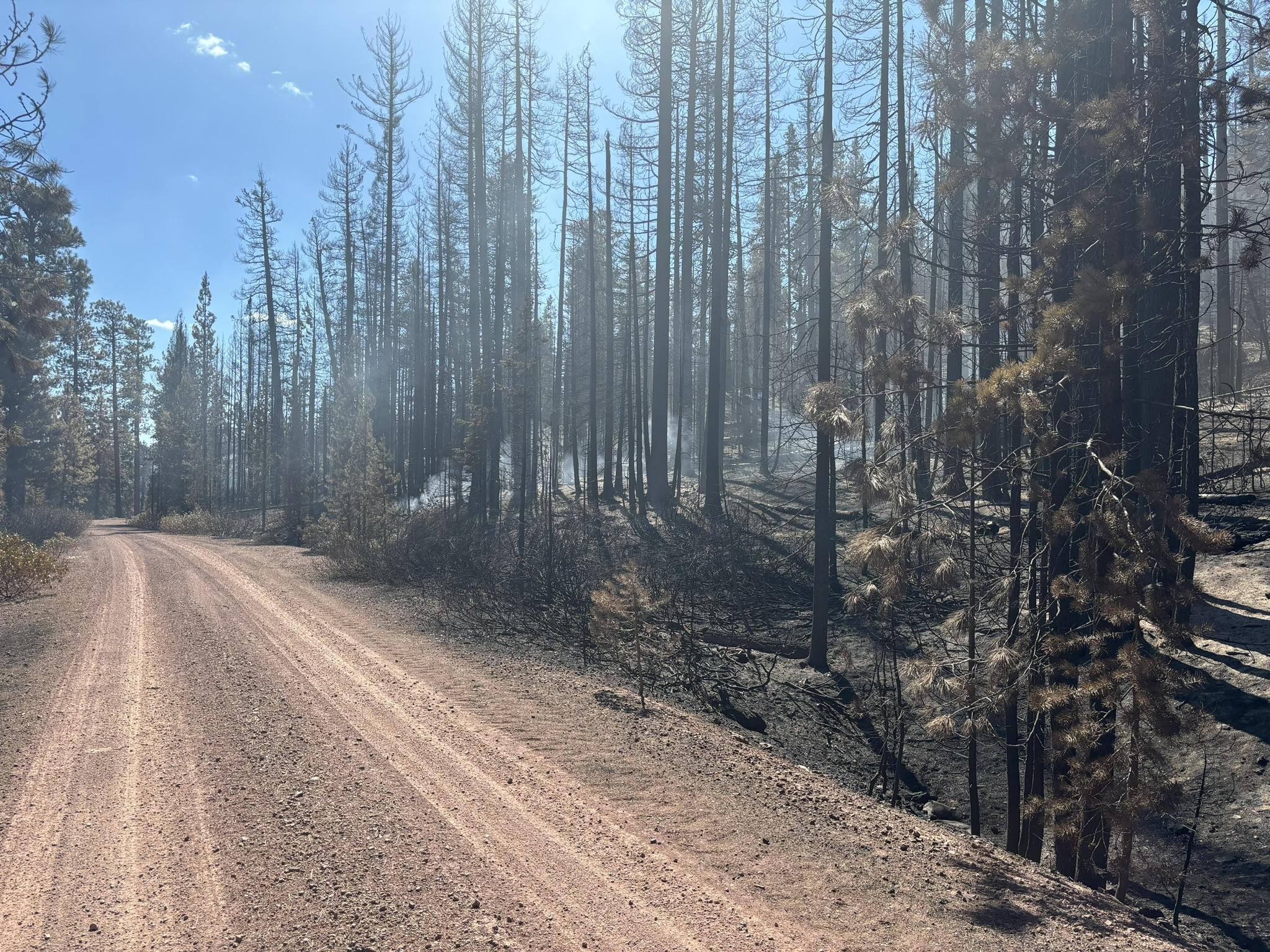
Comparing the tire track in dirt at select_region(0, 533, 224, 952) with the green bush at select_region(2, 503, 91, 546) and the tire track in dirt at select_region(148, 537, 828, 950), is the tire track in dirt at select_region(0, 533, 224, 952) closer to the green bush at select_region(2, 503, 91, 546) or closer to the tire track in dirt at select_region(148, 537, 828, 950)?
the tire track in dirt at select_region(148, 537, 828, 950)

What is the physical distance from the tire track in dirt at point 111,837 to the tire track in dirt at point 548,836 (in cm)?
153

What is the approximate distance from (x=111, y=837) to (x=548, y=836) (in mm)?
2857

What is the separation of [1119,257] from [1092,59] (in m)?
1.89

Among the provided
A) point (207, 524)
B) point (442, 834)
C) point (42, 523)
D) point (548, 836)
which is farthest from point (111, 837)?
point (207, 524)

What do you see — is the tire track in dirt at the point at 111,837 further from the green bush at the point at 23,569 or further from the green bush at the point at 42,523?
the green bush at the point at 42,523

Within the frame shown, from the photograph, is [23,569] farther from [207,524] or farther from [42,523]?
[207,524]

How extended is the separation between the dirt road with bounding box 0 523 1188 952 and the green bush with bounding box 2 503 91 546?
22933mm

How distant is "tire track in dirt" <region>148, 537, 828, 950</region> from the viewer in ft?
13.8

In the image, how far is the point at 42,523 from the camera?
97.0ft

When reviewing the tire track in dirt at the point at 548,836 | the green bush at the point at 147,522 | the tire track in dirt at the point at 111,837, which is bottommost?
the green bush at the point at 147,522

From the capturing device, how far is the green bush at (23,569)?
14633 mm

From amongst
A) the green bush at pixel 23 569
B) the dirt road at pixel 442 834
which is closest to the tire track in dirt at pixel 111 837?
the dirt road at pixel 442 834

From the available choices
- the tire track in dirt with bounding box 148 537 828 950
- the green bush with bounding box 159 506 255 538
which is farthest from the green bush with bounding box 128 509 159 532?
the tire track in dirt with bounding box 148 537 828 950

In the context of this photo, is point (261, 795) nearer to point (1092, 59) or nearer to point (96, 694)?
point (96, 694)
